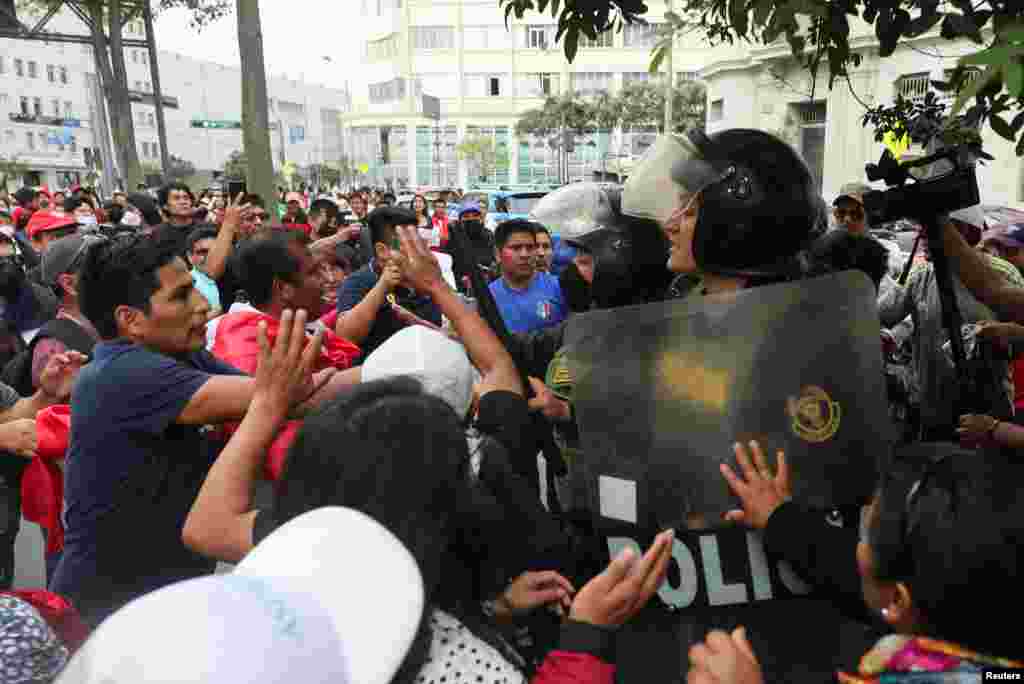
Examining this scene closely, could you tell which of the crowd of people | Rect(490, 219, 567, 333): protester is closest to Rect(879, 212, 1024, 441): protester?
the crowd of people

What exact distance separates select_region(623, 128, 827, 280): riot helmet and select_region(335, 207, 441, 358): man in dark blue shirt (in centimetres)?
199

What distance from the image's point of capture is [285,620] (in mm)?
822

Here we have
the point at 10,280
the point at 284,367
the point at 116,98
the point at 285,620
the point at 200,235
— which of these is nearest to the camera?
the point at 285,620

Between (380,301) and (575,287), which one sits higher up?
(575,287)

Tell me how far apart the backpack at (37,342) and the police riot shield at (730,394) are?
8.44ft

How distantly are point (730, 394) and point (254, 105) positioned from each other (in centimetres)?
802

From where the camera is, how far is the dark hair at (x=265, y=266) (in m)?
3.02

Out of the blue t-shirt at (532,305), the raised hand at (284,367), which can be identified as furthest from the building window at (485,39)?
the raised hand at (284,367)

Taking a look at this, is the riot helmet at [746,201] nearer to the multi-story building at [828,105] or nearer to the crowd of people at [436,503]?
the crowd of people at [436,503]

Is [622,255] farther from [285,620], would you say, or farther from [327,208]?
[327,208]

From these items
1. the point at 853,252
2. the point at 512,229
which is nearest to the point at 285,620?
the point at 853,252

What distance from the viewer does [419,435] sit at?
3.92ft

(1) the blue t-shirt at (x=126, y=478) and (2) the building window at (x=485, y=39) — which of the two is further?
(2) the building window at (x=485, y=39)

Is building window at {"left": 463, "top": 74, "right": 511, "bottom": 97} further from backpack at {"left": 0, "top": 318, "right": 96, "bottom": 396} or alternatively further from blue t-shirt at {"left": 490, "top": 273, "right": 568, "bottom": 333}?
backpack at {"left": 0, "top": 318, "right": 96, "bottom": 396}
